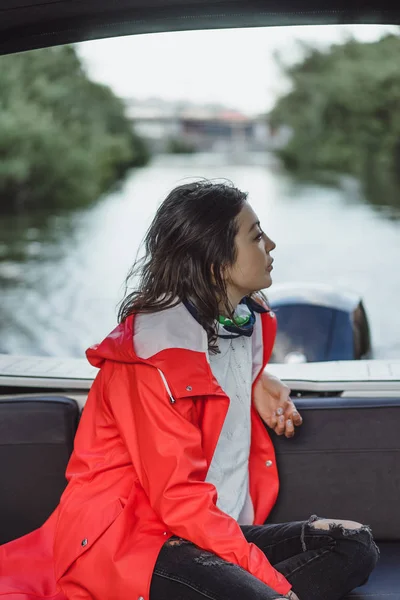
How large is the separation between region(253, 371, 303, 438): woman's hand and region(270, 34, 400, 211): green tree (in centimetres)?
2454

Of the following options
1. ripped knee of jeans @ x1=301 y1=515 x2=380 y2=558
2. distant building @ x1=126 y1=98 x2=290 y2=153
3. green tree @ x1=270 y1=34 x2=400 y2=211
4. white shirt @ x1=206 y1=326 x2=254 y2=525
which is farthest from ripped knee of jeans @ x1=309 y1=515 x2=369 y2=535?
distant building @ x1=126 y1=98 x2=290 y2=153

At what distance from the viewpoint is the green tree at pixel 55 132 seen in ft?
70.2

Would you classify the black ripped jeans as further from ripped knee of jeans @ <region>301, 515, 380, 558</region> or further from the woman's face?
the woman's face

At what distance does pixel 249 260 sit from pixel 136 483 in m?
0.47

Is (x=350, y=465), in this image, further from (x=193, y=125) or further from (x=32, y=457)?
(x=193, y=125)

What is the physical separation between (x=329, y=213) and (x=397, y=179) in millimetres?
5346

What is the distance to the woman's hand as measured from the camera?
1.90 meters

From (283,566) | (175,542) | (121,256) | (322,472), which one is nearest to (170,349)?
(175,542)

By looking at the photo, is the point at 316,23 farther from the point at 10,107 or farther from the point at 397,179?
the point at 397,179

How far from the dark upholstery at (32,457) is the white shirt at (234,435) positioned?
40cm

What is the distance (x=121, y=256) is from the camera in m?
17.9

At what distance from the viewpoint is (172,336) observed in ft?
5.45

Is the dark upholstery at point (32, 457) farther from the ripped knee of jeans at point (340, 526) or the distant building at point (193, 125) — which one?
the distant building at point (193, 125)

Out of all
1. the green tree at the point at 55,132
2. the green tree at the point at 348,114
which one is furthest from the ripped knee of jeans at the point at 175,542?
the green tree at the point at 348,114
